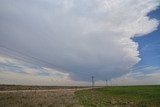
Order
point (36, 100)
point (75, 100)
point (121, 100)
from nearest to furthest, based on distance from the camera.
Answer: point (36, 100) < point (75, 100) < point (121, 100)

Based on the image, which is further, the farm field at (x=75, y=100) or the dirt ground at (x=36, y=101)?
the farm field at (x=75, y=100)

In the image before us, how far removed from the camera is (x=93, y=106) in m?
28.3

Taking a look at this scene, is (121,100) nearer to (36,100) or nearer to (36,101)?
(36,100)

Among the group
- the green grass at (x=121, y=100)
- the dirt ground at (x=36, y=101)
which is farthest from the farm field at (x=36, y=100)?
the green grass at (x=121, y=100)

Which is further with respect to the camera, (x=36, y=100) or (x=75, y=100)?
(x=75, y=100)

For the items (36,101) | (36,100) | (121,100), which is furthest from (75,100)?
(121,100)

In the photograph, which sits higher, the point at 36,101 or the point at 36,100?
the point at 36,100

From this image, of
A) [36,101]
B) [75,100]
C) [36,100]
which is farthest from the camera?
[75,100]

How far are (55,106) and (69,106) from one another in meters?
1.40

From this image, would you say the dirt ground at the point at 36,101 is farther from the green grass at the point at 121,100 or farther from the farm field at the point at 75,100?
the green grass at the point at 121,100

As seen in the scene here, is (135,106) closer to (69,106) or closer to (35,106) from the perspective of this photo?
(69,106)

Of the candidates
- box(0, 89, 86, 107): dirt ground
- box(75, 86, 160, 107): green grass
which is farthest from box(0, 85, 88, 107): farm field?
box(75, 86, 160, 107): green grass

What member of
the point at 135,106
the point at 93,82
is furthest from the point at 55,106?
the point at 93,82

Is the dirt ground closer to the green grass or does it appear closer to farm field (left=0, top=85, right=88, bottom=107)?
farm field (left=0, top=85, right=88, bottom=107)
